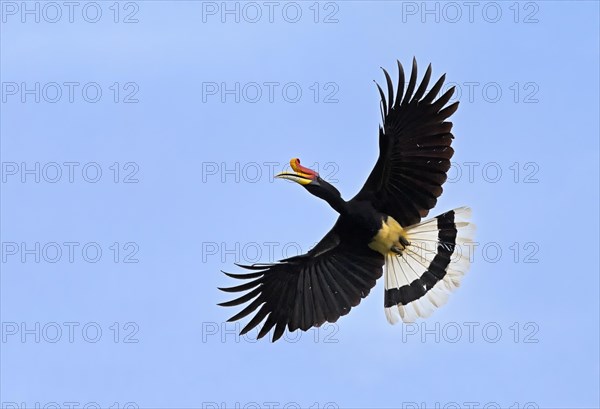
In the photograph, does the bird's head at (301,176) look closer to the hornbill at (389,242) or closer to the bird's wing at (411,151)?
the hornbill at (389,242)

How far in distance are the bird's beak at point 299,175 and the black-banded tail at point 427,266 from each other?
139 cm

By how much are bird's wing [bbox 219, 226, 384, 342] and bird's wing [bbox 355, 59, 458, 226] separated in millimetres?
851

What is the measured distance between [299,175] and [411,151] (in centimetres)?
144

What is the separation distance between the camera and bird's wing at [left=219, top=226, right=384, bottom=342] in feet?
60.8

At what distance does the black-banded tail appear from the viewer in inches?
717

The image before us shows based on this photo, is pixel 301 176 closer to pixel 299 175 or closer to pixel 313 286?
pixel 299 175

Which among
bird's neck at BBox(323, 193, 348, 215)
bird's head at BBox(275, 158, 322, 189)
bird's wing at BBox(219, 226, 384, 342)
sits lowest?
bird's wing at BBox(219, 226, 384, 342)

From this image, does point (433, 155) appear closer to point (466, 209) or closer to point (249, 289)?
point (466, 209)

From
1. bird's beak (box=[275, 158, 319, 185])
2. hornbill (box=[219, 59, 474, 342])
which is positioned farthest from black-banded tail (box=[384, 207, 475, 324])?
bird's beak (box=[275, 158, 319, 185])

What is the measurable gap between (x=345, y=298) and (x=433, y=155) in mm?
2325

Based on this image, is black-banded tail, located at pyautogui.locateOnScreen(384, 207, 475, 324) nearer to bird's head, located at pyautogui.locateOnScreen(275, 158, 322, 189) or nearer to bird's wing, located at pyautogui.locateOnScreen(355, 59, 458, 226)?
bird's wing, located at pyautogui.locateOnScreen(355, 59, 458, 226)

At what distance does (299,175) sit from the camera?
707 inches

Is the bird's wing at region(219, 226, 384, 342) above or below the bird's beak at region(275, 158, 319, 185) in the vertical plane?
below

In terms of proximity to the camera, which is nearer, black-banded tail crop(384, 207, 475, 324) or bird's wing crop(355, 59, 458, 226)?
bird's wing crop(355, 59, 458, 226)
